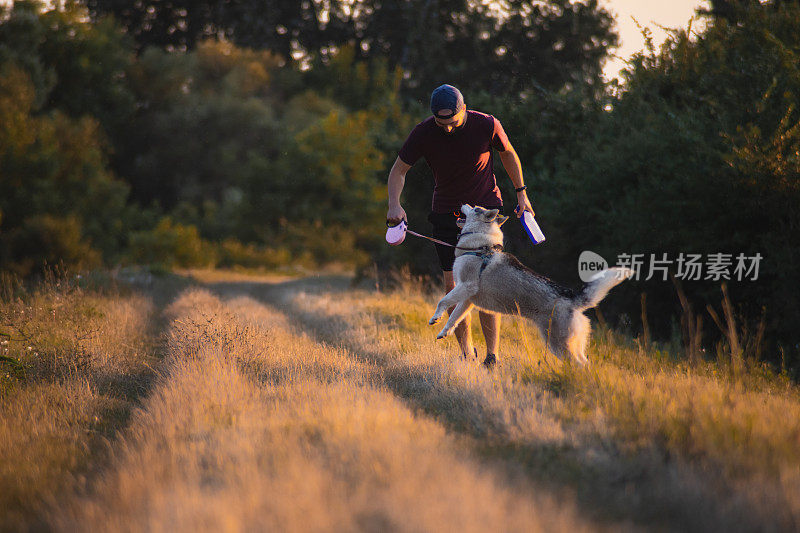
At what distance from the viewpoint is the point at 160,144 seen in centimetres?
3062

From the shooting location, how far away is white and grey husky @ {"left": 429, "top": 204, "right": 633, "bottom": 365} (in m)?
5.07

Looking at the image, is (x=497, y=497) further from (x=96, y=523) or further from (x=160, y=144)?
(x=160, y=144)

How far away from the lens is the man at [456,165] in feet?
18.3

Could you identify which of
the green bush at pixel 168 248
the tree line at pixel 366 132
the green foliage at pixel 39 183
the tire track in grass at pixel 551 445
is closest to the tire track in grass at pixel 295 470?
the tire track in grass at pixel 551 445

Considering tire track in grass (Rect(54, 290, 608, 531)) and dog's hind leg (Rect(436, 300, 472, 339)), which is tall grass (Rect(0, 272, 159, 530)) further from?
dog's hind leg (Rect(436, 300, 472, 339))

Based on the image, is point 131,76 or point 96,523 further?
point 131,76

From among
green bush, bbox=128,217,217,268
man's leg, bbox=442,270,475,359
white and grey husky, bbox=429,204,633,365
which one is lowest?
green bush, bbox=128,217,217,268

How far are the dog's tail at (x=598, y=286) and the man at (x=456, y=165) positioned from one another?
104 centimetres

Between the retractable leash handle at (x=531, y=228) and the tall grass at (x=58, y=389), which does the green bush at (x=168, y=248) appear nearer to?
the tall grass at (x=58, y=389)

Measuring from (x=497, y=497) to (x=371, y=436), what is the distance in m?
0.96

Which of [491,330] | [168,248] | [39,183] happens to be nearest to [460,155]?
[491,330]

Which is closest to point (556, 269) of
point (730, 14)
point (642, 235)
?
point (642, 235)

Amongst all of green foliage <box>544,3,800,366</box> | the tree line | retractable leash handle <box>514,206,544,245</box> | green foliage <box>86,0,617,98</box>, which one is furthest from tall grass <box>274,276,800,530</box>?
green foliage <box>86,0,617,98</box>

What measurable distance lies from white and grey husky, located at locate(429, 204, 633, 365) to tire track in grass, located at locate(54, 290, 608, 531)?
4.38ft
